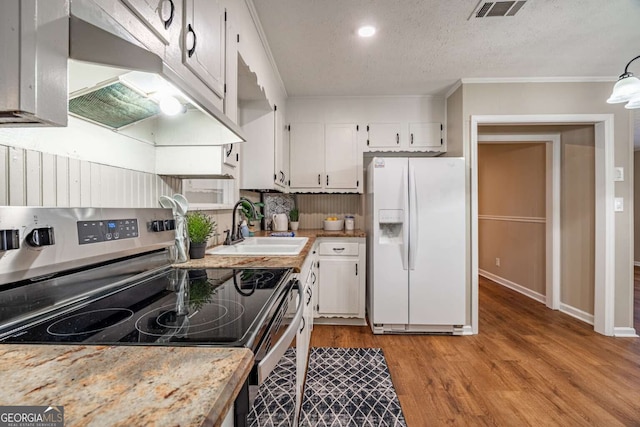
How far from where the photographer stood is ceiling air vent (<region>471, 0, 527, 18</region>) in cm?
170

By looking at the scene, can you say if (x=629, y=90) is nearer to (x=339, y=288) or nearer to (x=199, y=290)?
(x=339, y=288)

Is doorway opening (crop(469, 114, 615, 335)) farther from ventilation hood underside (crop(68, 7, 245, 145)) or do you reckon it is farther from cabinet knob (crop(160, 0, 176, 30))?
cabinet knob (crop(160, 0, 176, 30))

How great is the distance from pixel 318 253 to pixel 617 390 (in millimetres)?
2256

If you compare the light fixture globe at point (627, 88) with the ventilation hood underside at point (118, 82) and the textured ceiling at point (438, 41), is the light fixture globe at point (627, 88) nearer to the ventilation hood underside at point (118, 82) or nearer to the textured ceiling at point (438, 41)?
the textured ceiling at point (438, 41)

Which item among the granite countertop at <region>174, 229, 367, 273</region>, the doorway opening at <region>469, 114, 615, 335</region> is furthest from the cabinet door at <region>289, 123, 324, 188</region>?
the granite countertop at <region>174, 229, 367, 273</region>

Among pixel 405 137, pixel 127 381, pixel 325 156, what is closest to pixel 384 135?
pixel 405 137

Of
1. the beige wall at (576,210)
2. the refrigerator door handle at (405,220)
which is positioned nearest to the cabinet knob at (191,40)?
the refrigerator door handle at (405,220)

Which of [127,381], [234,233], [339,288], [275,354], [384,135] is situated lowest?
[339,288]

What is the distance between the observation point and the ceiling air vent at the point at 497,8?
1701 millimetres

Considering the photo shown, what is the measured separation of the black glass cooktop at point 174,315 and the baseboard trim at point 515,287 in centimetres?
377

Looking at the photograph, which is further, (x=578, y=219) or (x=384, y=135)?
(x=384, y=135)

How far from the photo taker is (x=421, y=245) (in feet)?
8.57

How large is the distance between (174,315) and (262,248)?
123 centimetres

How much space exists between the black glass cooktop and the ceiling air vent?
1968mm
